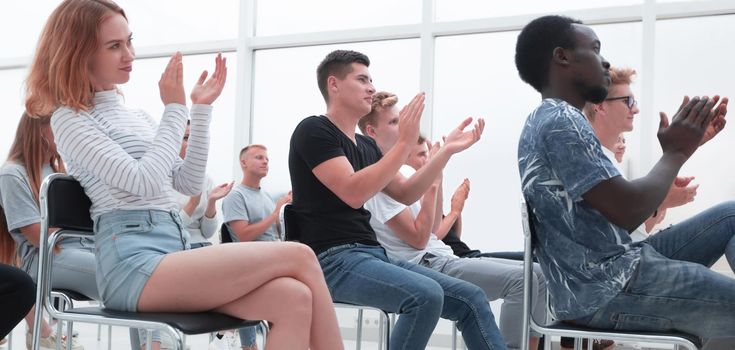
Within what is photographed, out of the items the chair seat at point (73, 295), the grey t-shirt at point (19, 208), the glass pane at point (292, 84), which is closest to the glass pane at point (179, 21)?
the glass pane at point (292, 84)

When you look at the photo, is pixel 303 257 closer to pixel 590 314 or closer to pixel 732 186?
pixel 590 314

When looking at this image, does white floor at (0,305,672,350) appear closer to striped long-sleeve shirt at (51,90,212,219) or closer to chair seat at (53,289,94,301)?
chair seat at (53,289,94,301)

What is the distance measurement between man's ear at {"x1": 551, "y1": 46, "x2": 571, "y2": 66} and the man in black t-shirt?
1.33ft

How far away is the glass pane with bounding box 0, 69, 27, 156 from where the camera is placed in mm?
6875

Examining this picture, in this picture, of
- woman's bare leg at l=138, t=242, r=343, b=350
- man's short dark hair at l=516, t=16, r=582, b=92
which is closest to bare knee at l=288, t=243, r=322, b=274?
woman's bare leg at l=138, t=242, r=343, b=350

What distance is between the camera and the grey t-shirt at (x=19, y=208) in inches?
100

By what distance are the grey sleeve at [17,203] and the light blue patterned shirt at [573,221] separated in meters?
1.66

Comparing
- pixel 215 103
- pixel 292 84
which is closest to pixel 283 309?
pixel 292 84

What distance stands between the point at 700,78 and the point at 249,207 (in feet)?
8.90

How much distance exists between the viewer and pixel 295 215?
7.50 feet

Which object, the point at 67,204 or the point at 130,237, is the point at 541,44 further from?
the point at 67,204

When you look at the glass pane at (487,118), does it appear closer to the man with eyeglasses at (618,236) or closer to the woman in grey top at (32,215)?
the woman in grey top at (32,215)

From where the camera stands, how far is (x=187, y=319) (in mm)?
1524

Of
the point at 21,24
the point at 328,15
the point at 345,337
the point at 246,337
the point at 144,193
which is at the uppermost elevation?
the point at 328,15
